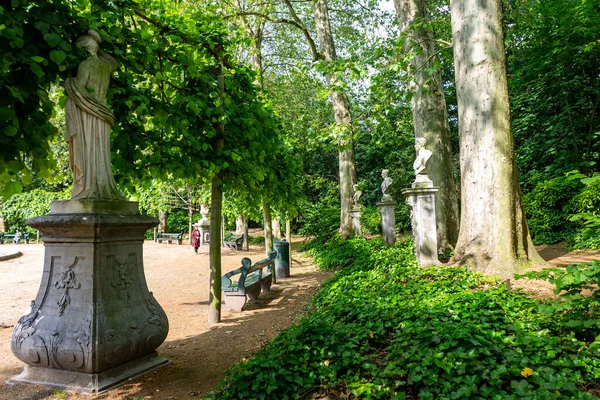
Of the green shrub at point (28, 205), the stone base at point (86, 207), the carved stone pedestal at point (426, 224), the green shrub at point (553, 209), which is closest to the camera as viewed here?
the stone base at point (86, 207)

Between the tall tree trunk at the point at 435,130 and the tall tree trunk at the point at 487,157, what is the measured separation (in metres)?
2.64

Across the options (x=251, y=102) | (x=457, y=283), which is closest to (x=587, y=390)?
(x=457, y=283)

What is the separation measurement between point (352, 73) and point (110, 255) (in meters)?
6.36

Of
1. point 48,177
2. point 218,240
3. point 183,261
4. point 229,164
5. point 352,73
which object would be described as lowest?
point 183,261

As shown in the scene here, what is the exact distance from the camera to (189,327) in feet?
22.9

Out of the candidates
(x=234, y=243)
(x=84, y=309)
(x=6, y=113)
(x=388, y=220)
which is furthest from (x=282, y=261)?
(x=234, y=243)

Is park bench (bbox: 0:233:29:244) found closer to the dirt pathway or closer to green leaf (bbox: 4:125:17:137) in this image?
the dirt pathway

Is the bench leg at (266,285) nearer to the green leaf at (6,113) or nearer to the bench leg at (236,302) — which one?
→ the bench leg at (236,302)

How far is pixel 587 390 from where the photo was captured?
2.87 m

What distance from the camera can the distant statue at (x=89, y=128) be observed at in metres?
3.93

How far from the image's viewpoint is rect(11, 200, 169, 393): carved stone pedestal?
12.1 ft

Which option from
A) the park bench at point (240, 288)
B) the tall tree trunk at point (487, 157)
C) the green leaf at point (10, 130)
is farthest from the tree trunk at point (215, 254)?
the tall tree trunk at point (487, 157)

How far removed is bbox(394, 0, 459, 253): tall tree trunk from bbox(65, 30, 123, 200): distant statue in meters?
6.93

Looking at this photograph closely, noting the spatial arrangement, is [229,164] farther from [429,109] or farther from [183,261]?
[183,261]
